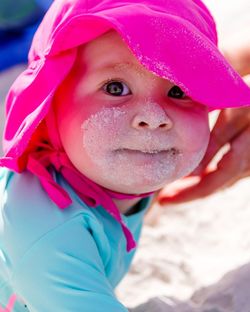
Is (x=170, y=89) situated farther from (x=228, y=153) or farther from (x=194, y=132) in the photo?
(x=228, y=153)

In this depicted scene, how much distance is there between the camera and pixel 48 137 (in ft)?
3.04

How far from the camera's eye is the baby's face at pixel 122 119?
2.69 feet

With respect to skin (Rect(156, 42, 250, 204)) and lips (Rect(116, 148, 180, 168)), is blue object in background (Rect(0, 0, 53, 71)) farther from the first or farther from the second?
lips (Rect(116, 148, 180, 168))

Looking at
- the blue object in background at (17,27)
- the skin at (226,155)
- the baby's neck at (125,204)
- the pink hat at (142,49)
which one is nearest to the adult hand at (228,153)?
the skin at (226,155)

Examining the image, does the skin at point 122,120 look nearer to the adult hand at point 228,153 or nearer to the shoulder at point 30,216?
the shoulder at point 30,216

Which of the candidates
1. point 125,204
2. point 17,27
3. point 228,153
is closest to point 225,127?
point 228,153

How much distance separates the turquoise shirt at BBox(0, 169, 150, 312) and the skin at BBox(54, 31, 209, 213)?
7 centimetres

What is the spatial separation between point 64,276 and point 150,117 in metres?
0.24

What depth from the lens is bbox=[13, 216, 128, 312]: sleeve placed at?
0.84 meters

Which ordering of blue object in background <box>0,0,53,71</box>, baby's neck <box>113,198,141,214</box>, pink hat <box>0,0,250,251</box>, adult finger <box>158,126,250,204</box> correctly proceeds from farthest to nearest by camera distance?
1. blue object in background <box>0,0,53,71</box>
2. adult finger <box>158,126,250,204</box>
3. baby's neck <box>113,198,141,214</box>
4. pink hat <box>0,0,250,251</box>

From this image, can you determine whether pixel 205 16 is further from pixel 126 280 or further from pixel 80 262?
pixel 126 280

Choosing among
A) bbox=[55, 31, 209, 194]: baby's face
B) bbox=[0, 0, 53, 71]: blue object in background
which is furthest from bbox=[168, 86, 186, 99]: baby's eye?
bbox=[0, 0, 53, 71]: blue object in background

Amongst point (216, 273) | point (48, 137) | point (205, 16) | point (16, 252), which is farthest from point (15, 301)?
point (205, 16)

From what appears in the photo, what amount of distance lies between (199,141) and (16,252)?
0.29 m
